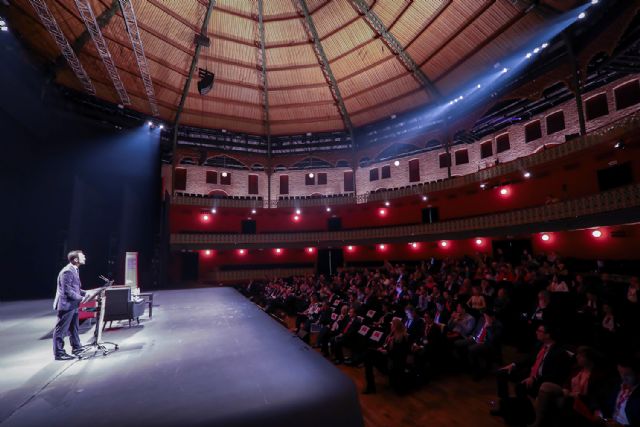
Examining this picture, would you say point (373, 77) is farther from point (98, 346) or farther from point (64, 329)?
point (64, 329)

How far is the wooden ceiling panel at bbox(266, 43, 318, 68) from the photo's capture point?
17.2m

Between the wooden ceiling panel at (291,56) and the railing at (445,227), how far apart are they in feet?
37.9

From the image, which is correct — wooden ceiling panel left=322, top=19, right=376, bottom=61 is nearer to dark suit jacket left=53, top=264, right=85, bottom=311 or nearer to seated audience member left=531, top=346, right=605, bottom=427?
dark suit jacket left=53, top=264, right=85, bottom=311

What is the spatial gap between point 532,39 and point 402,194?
10.7 meters

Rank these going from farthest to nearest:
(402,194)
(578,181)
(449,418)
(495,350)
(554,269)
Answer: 1. (402,194)
2. (578,181)
3. (554,269)
4. (495,350)
5. (449,418)

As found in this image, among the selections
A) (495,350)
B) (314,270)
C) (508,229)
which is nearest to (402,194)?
(508,229)

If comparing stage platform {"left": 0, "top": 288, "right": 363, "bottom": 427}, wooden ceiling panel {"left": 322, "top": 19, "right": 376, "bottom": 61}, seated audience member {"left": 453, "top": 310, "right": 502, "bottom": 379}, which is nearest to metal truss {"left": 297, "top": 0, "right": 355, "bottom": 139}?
wooden ceiling panel {"left": 322, "top": 19, "right": 376, "bottom": 61}

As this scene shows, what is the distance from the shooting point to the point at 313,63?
17969 mm

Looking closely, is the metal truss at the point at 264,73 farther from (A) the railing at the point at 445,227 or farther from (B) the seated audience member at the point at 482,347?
(B) the seated audience member at the point at 482,347

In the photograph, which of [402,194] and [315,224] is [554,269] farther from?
[315,224]

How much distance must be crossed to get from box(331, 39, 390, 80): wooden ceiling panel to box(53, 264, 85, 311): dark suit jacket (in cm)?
1708

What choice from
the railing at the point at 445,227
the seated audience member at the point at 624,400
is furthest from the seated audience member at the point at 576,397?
the railing at the point at 445,227

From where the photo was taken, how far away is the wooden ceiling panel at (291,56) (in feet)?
56.3

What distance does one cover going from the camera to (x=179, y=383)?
11.8 feet
